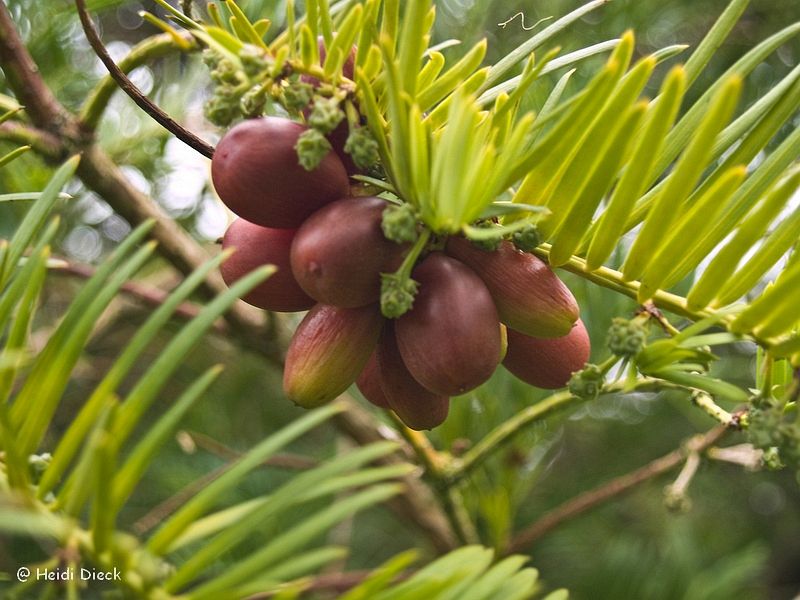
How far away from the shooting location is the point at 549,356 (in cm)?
44

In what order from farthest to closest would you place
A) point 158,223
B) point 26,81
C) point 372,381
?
point 158,223 < point 26,81 < point 372,381

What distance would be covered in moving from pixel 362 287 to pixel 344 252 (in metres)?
0.02

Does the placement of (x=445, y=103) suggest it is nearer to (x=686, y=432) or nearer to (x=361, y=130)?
(x=361, y=130)

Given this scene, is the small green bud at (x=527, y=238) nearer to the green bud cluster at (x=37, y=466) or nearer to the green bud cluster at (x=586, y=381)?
the green bud cluster at (x=586, y=381)

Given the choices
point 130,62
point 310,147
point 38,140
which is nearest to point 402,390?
point 310,147

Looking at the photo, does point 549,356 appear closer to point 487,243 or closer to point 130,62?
point 487,243

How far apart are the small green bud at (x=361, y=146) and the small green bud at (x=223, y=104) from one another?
0.06 metres

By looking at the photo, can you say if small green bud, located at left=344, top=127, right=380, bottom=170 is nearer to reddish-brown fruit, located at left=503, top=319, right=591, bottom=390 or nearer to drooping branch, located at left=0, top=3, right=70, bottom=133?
reddish-brown fruit, located at left=503, top=319, right=591, bottom=390

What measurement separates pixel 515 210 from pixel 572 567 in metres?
0.88

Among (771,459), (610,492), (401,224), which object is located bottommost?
(610,492)

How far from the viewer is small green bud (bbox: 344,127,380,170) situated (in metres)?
0.38

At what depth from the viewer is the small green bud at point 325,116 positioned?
14.4 inches

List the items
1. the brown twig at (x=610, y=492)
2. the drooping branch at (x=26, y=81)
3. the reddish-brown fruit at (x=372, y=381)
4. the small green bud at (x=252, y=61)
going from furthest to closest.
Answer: the brown twig at (x=610, y=492), the drooping branch at (x=26, y=81), the reddish-brown fruit at (x=372, y=381), the small green bud at (x=252, y=61)

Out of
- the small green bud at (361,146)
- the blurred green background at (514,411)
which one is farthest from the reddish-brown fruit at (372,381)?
the blurred green background at (514,411)
